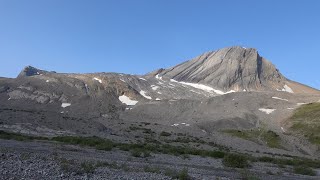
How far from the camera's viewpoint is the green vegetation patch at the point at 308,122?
114m

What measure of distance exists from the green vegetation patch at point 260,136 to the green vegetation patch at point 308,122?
387 inches

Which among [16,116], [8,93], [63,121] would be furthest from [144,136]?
[8,93]

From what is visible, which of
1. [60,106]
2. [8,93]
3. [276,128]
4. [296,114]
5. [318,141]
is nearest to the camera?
[318,141]

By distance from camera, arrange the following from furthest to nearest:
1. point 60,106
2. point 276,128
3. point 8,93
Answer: point 8,93, point 60,106, point 276,128

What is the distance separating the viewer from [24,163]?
911 inches

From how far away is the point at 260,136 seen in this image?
115625mm

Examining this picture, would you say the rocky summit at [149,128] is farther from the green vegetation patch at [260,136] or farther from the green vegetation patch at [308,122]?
the green vegetation patch at [308,122]

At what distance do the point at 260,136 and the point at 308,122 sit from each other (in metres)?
22.4

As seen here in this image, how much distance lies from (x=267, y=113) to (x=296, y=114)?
10.9 meters

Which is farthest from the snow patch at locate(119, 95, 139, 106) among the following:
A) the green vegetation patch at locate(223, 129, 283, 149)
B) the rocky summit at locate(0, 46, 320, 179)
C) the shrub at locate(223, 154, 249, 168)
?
the shrub at locate(223, 154, 249, 168)

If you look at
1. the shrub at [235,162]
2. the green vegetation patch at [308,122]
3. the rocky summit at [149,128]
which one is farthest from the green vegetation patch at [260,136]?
the shrub at [235,162]

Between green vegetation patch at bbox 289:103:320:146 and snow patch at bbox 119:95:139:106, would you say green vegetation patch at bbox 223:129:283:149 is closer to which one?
green vegetation patch at bbox 289:103:320:146

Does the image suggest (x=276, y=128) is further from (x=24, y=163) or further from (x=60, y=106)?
(x=24, y=163)

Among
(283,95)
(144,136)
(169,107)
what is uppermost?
(283,95)
